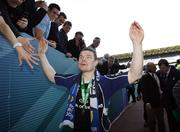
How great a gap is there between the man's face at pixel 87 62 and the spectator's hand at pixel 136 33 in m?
0.55

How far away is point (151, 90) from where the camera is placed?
629 cm

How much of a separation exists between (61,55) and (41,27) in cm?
88

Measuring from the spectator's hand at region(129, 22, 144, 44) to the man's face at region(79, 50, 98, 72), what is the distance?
1.79 feet

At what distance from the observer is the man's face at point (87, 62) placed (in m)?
2.70

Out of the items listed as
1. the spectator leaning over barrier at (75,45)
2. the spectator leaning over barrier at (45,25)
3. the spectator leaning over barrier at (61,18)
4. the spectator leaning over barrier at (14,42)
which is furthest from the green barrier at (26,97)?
the spectator leaning over barrier at (75,45)

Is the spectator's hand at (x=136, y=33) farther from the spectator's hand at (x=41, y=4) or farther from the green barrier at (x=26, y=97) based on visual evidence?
the spectator's hand at (x=41, y=4)

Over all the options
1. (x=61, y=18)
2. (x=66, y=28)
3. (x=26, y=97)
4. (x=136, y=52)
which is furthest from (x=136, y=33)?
(x=66, y=28)

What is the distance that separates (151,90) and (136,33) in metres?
4.09

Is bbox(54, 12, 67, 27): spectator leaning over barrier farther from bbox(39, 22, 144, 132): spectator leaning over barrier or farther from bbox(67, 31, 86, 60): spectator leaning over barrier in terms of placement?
bbox(39, 22, 144, 132): spectator leaning over barrier

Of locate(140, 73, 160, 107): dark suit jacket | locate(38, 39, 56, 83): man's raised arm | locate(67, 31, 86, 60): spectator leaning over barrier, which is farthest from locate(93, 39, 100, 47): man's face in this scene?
locate(38, 39, 56, 83): man's raised arm

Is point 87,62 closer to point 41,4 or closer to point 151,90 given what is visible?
point 41,4

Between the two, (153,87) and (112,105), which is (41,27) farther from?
(112,105)

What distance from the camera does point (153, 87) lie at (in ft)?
20.6

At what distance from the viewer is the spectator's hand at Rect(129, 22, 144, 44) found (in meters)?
2.45
